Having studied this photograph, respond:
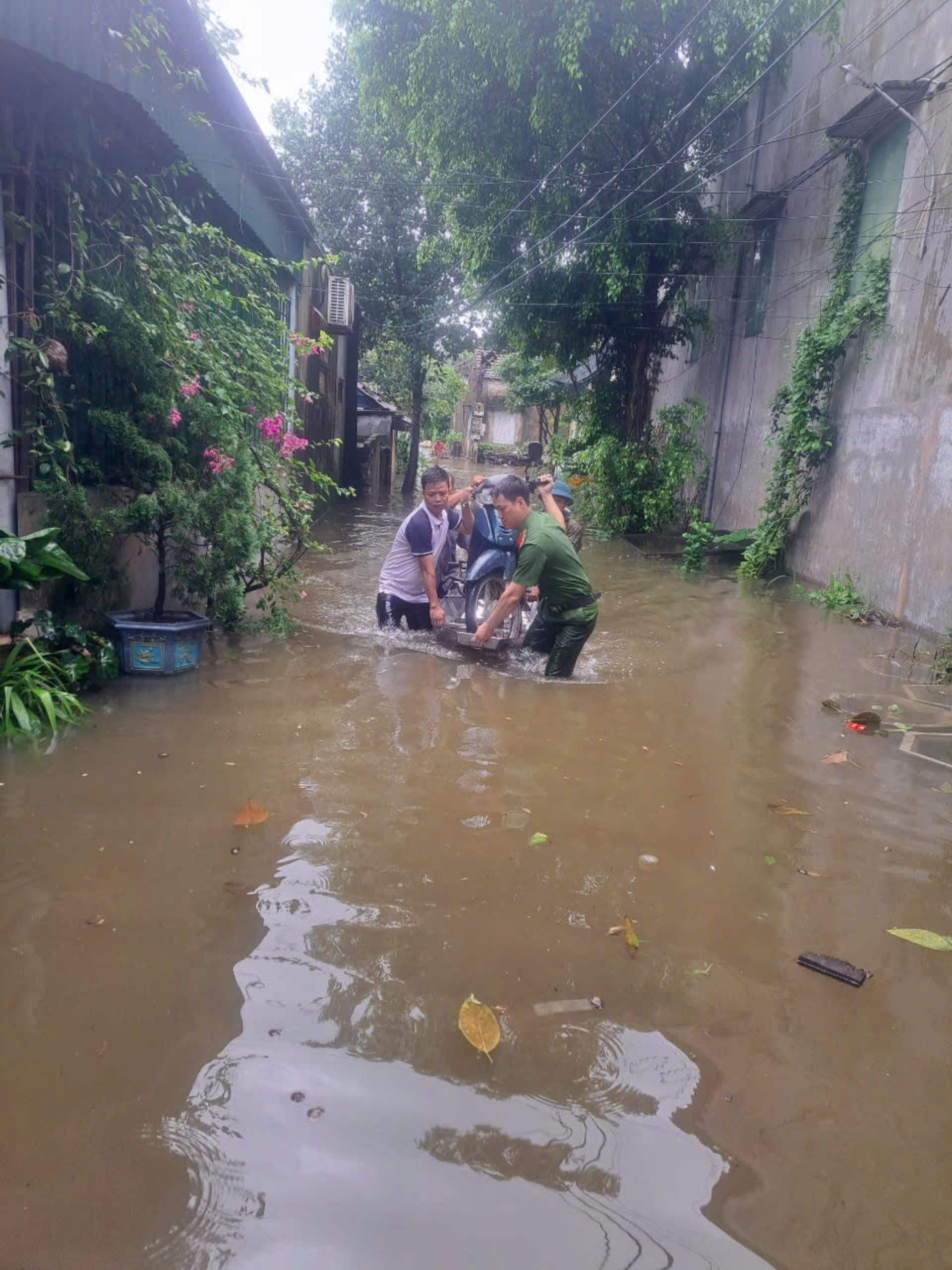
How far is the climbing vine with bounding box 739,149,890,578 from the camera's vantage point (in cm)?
964

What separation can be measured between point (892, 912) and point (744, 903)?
522 mm

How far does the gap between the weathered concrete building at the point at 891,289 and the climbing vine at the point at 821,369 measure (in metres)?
0.14

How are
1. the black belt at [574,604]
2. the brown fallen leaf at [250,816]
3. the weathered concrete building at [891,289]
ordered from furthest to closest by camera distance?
the weathered concrete building at [891,289] < the black belt at [574,604] < the brown fallen leaf at [250,816]

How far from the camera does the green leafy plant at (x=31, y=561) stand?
13.8ft

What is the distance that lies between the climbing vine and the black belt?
557 cm

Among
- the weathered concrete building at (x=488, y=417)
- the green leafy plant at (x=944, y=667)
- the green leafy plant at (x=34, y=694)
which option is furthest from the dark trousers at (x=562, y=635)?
the weathered concrete building at (x=488, y=417)

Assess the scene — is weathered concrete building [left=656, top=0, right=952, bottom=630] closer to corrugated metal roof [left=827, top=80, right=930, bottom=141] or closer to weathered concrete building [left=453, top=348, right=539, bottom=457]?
corrugated metal roof [left=827, top=80, right=930, bottom=141]

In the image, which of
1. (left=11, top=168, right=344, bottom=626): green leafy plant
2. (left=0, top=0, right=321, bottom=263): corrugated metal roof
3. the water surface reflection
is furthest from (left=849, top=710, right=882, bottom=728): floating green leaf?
(left=0, top=0, right=321, bottom=263): corrugated metal roof

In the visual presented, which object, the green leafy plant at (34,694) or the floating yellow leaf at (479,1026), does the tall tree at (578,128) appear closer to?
the green leafy plant at (34,694)

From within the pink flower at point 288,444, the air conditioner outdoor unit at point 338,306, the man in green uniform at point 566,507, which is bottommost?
the man in green uniform at point 566,507

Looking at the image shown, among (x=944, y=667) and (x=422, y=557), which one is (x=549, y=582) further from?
(x=944, y=667)

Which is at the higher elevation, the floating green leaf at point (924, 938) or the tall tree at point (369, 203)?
the tall tree at point (369, 203)

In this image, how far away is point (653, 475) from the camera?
1581 cm

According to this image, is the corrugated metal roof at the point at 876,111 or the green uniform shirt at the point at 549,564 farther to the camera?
the corrugated metal roof at the point at 876,111
